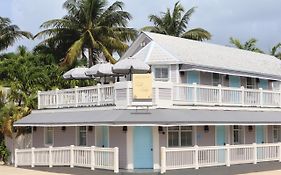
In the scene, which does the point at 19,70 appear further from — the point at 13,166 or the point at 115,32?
the point at 115,32

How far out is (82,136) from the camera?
27.0 meters

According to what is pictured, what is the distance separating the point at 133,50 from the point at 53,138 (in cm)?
714

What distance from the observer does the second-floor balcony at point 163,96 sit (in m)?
23.0

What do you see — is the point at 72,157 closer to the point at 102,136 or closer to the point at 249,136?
the point at 102,136

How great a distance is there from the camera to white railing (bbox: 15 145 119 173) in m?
22.0

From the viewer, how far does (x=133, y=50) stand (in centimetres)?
3180

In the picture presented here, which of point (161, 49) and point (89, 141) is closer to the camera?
point (89, 141)

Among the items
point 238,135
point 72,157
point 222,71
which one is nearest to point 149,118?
point 72,157

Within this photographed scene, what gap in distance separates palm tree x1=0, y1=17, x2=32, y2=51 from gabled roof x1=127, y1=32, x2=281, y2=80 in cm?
1927

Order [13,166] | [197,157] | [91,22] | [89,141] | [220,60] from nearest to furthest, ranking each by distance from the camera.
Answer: [197,157]
[89,141]
[13,166]
[220,60]
[91,22]

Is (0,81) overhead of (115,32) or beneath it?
beneath

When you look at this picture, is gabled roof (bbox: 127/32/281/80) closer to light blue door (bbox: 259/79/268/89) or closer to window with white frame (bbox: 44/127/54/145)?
light blue door (bbox: 259/79/268/89)

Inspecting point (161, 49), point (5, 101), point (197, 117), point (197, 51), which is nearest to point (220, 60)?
point (197, 51)

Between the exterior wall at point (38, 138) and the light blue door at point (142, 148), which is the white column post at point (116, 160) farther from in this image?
the exterior wall at point (38, 138)
